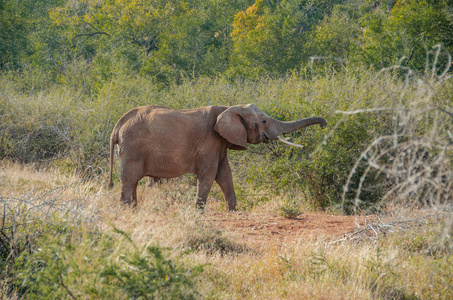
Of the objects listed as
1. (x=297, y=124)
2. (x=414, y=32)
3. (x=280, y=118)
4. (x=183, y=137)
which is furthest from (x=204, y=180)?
(x=414, y=32)

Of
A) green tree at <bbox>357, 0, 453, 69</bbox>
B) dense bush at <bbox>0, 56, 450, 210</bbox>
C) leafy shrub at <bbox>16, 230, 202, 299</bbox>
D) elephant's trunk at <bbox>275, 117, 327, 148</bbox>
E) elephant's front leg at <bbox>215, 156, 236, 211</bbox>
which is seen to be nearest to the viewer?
leafy shrub at <bbox>16, 230, 202, 299</bbox>

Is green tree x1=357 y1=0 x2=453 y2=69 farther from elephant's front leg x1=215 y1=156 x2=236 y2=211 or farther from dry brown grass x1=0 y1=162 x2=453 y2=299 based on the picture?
dry brown grass x1=0 y1=162 x2=453 y2=299

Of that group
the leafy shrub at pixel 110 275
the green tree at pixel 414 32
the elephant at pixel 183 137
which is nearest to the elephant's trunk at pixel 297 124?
the elephant at pixel 183 137

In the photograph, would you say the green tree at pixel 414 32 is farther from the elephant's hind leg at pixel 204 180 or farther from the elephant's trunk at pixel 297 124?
the elephant's hind leg at pixel 204 180

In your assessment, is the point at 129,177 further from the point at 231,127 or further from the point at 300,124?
the point at 300,124

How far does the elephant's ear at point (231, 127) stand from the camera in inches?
368

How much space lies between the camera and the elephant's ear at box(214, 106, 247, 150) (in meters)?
9.35

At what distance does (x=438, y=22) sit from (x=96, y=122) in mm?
15153

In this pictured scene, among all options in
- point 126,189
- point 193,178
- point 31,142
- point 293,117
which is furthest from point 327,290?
point 31,142

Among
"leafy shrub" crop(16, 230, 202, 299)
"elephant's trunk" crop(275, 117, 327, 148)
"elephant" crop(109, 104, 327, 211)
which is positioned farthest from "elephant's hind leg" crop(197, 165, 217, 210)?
"leafy shrub" crop(16, 230, 202, 299)

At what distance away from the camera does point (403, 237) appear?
21.9ft

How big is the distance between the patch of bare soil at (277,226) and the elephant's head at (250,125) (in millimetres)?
1464

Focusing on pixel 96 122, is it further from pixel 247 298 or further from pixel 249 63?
pixel 249 63

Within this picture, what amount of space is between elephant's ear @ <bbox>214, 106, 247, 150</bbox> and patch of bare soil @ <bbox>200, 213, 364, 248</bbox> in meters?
1.40
